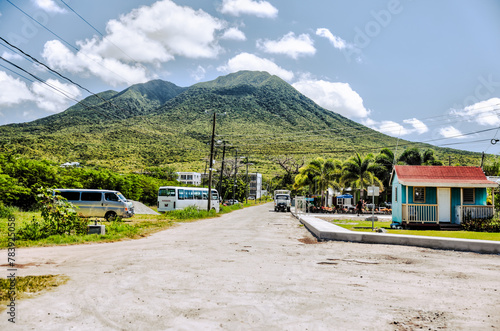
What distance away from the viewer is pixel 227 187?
73.9 meters

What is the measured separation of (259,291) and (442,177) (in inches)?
779

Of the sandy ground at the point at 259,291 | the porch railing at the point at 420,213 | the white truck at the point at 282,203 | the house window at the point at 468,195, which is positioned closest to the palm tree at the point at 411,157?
the white truck at the point at 282,203

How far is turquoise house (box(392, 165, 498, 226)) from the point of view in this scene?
22109 mm

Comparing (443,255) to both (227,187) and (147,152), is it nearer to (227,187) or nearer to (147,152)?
(227,187)

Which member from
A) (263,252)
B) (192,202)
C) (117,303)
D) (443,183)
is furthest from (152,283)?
(192,202)

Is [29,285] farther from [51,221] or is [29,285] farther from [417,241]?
[417,241]

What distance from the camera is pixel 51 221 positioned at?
1487cm

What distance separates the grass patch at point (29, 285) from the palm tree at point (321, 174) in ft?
146

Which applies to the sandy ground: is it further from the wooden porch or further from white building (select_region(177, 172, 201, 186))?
white building (select_region(177, 172, 201, 186))

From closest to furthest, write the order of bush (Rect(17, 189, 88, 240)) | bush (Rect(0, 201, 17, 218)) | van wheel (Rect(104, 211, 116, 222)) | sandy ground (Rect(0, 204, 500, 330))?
sandy ground (Rect(0, 204, 500, 330)), bush (Rect(17, 189, 88, 240)), bush (Rect(0, 201, 17, 218)), van wheel (Rect(104, 211, 116, 222))

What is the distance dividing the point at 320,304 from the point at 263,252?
242 inches

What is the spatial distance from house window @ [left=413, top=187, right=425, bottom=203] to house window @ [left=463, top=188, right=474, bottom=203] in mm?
2398


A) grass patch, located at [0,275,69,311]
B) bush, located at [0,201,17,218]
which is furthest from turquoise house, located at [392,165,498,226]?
bush, located at [0,201,17,218]

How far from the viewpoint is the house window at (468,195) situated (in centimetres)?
2286
